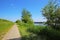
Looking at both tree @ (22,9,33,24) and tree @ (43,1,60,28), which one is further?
tree @ (22,9,33,24)

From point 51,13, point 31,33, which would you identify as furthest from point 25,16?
point 51,13

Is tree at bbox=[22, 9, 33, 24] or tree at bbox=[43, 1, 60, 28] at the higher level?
tree at bbox=[22, 9, 33, 24]

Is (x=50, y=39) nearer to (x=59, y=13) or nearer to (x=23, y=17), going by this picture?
(x=59, y=13)

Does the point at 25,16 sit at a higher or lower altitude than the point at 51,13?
higher

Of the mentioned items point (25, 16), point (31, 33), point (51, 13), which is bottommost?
point (31, 33)

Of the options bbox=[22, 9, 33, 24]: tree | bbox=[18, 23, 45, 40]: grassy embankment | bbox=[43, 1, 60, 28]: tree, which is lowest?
bbox=[18, 23, 45, 40]: grassy embankment

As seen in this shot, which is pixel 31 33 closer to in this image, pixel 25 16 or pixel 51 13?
pixel 51 13

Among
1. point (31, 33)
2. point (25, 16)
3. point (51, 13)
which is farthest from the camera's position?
point (25, 16)

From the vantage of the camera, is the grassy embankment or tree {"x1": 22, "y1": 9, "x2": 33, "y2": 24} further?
tree {"x1": 22, "y1": 9, "x2": 33, "y2": 24}

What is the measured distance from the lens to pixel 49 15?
14.8 m

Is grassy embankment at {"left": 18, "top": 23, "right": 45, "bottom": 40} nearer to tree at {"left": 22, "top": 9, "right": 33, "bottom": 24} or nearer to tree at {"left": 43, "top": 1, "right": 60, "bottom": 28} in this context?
tree at {"left": 43, "top": 1, "right": 60, "bottom": 28}

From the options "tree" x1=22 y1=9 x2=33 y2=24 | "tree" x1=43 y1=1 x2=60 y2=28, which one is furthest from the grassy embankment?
"tree" x1=22 y1=9 x2=33 y2=24

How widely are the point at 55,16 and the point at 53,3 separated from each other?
219 centimetres

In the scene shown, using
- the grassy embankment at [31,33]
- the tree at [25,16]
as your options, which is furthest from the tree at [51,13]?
the tree at [25,16]
